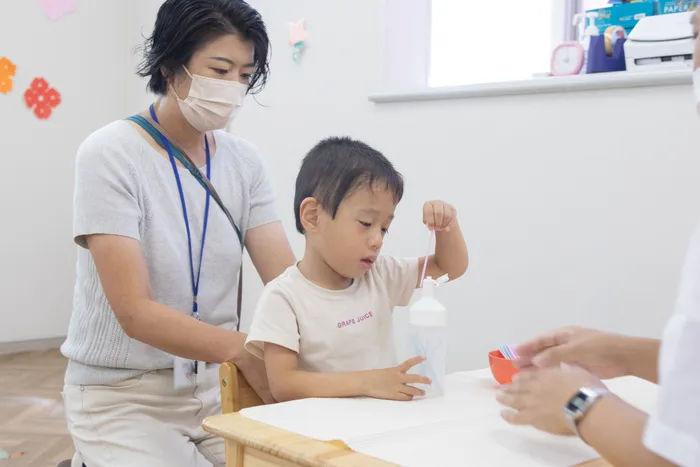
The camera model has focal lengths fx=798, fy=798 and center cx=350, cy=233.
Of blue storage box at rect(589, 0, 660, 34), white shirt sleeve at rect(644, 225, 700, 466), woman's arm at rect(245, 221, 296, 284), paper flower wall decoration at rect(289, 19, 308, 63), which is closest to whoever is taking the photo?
white shirt sleeve at rect(644, 225, 700, 466)

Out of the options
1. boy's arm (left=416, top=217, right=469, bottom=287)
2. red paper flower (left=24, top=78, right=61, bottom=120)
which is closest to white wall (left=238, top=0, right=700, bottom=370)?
boy's arm (left=416, top=217, right=469, bottom=287)

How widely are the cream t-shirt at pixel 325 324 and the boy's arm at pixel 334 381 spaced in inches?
1.3

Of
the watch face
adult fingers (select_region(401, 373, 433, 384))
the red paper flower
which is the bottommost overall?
adult fingers (select_region(401, 373, 433, 384))

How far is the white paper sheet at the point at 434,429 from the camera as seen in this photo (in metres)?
0.88

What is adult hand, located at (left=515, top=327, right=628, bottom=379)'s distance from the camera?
1.06 meters

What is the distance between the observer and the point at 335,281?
144cm

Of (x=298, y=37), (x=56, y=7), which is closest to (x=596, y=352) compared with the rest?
(x=298, y=37)

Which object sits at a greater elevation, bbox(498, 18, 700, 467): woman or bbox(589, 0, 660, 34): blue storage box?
bbox(589, 0, 660, 34): blue storage box

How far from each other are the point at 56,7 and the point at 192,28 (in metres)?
3.54

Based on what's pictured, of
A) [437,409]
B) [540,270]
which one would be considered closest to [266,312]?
[437,409]

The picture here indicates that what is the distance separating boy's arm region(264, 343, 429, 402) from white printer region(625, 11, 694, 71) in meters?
1.45

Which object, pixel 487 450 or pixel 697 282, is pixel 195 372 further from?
pixel 697 282

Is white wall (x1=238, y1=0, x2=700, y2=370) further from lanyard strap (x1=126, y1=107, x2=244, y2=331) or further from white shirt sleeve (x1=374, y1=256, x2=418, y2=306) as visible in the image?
lanyard strap (x1=126, y1=107, x2=244, y2=331)

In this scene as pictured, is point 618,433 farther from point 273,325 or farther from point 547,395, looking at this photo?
point 273,325
